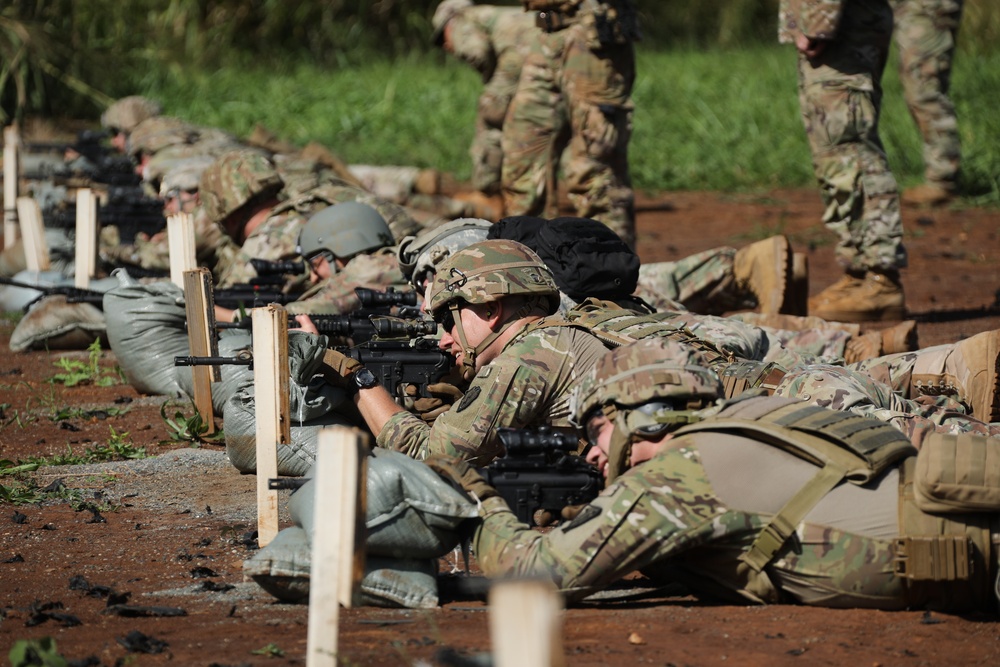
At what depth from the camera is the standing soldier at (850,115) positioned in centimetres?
818

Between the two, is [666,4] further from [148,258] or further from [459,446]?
[459,446]

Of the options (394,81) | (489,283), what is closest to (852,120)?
(489,283)

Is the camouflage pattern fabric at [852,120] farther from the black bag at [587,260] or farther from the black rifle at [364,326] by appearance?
the black rifle at [364,326]

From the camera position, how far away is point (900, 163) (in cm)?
1402

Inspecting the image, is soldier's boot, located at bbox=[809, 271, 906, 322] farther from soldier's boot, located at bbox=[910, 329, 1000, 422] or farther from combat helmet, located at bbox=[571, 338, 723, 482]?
combat helmet, located at bbox=[571, 338, 723, 482]

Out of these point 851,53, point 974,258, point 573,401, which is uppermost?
point 851,53

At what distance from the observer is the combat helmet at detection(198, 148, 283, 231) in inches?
350

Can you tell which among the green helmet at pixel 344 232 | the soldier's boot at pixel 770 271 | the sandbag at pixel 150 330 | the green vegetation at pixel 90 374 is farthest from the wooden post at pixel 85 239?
the soldier's boot at pixel 770 271

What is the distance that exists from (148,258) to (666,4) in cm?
1706

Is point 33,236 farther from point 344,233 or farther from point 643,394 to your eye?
point 643,394

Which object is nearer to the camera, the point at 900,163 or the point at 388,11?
the point at 900,163

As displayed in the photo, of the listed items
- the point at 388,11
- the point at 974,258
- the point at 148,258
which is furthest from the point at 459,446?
the point at 388,11

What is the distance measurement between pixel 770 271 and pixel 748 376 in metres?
2.55

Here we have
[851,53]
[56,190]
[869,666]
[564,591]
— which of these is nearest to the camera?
[869,666]
